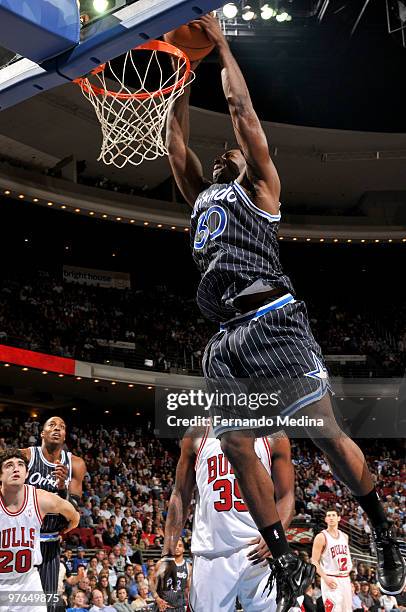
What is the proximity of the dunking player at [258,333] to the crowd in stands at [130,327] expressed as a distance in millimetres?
16953

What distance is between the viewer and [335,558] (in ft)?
29.9

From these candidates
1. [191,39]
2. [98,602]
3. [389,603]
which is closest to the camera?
[191,39]

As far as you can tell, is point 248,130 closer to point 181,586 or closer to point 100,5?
point 100,5

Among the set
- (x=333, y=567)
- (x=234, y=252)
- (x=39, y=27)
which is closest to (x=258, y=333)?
(x=234, y=252)

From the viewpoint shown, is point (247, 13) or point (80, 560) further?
point (247, 13)

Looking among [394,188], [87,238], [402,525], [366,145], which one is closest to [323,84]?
[366,145]

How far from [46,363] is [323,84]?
1087cm

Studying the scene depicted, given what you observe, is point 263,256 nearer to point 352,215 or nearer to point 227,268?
point 227,268

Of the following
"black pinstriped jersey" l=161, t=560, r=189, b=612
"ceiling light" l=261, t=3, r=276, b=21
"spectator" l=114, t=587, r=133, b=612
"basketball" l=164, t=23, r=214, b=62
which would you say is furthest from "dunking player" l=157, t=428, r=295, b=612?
"ceiling light" l=261, t=3, r=276, b=21

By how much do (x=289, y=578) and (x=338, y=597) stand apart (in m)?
6.13

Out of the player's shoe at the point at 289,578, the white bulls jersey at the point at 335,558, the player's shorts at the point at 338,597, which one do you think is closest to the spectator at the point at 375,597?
the player's shorts at the point at 338,597

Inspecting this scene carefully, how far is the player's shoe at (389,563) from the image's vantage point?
11.7 feet

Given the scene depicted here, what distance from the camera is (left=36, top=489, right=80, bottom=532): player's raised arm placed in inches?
264

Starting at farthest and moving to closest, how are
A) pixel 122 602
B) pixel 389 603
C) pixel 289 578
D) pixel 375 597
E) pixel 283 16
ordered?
pixel 283 16
pixel 375 597
pixel 389 603
pixel 122 602
pixel 289 578
